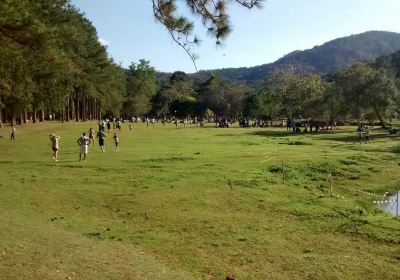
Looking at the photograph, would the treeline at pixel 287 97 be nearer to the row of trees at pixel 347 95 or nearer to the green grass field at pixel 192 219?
the row of trees at pixel 347 95

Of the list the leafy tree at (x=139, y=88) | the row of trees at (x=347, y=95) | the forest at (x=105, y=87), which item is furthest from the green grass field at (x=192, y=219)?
the leafy tree at (x=139, y=88)

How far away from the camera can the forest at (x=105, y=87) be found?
698 inches

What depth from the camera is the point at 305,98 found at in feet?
270

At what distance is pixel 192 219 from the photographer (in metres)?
18.7

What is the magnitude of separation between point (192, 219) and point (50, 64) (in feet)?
26.6

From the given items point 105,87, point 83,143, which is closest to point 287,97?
point 105,87

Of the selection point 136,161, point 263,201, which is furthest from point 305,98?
point 263,201

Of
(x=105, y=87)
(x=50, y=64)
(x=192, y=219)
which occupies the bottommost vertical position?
(x=192, y=219)

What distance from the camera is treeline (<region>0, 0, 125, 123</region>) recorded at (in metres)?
16.3

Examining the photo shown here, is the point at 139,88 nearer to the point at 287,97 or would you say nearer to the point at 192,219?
the point at 287,97

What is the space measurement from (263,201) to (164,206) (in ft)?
15.2

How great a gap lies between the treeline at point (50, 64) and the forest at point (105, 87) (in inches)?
1.4

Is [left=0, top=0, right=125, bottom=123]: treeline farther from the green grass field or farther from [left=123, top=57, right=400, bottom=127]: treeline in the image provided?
[left=123, top=57, right=400, bottom=127]: treeline

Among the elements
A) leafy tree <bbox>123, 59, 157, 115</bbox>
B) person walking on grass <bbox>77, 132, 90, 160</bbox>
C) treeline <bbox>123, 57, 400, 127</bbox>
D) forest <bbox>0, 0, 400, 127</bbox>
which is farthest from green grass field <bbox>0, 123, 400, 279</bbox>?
leafy tree <bbox>123, 59, 157, 115</bbox>
